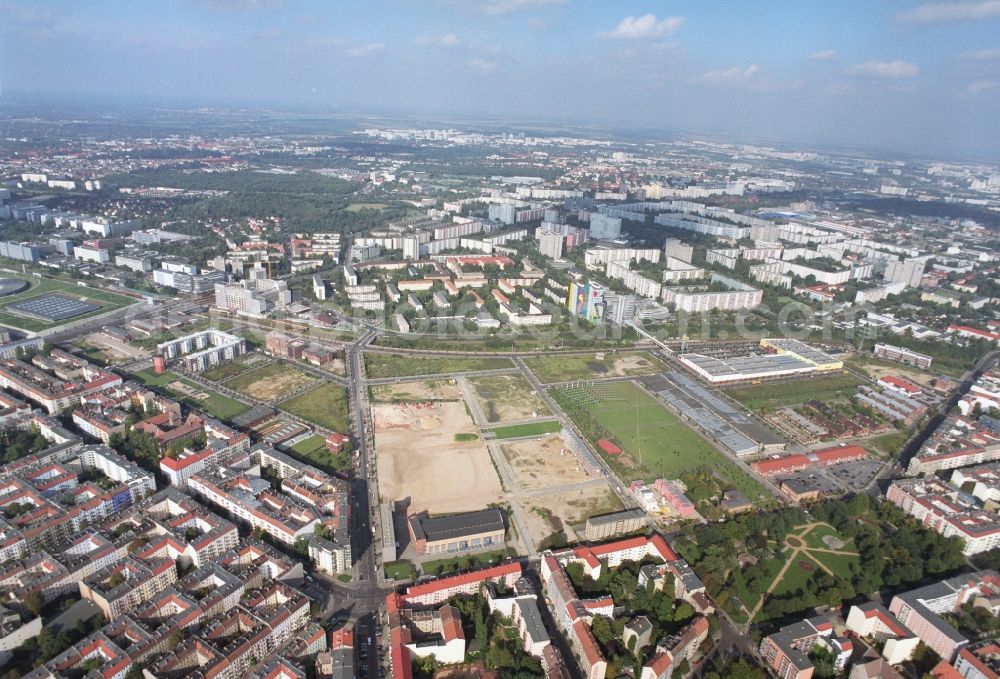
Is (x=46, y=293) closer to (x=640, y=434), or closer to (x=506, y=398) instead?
(x=506, y=398)

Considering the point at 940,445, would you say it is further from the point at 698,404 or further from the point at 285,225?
the point at 285,225

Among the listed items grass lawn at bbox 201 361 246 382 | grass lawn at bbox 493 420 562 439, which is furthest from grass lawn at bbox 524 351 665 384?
grass lawn at bbox 201 361 246 382

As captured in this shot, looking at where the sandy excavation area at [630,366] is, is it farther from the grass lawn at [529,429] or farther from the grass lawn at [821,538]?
the grass lawn at [821,538]

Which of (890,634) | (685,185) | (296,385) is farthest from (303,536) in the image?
(685,185)

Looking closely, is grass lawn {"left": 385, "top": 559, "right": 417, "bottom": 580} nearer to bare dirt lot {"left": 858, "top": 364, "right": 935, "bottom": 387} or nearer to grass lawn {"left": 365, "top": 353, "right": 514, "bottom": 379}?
grass lawn {"left": 365, "top": 353, "right": 514, "bottom": 379}

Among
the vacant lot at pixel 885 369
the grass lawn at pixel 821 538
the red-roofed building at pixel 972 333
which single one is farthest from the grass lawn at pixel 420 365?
the red-roofed building at pixel 972 333

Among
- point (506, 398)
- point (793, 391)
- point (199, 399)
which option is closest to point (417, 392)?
point (506, 398)

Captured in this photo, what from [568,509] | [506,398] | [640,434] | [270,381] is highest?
[270,381]
